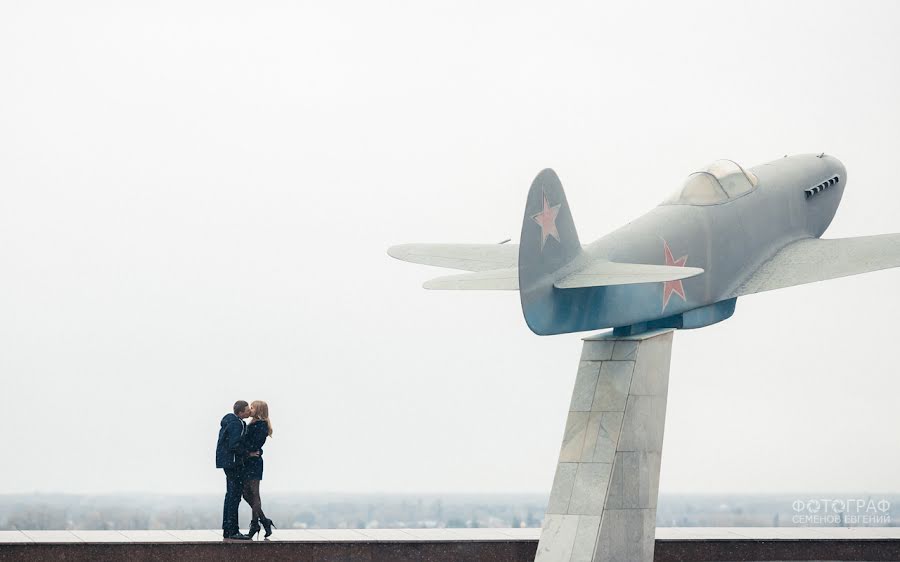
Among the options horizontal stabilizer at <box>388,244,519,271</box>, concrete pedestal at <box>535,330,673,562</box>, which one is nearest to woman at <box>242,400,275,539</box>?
horizontal stabilizer at <box>388,244,519,271</box>

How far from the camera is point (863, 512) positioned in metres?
19.8

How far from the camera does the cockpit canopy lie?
13703 mm

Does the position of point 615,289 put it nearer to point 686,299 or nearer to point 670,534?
point 686,299

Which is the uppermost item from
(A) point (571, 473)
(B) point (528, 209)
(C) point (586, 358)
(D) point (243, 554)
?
(B) point (528, 209)

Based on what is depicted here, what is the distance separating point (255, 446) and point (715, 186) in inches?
239

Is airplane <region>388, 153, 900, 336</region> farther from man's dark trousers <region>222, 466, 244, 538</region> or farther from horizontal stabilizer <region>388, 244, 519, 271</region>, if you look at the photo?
man's dark trousers <region>222, 466, 244, 538</region>

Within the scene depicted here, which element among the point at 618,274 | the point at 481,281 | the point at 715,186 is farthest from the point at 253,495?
the point at 715,186

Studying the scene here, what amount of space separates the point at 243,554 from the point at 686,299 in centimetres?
569

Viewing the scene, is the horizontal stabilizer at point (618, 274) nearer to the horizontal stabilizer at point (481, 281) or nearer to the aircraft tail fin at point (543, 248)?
the aircraft tail fin at point (543, 248)

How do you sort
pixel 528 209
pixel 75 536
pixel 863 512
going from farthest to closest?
pixel 863 512 → pixel 75 536 → pixel 528 209

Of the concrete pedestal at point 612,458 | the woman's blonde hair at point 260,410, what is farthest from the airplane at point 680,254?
the woman's blonde hair at point 260,410

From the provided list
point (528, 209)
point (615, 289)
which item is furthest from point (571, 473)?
point (528, 209)

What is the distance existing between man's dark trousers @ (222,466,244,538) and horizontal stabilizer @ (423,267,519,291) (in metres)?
3.84

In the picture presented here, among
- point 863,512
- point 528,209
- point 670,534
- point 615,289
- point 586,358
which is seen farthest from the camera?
point 863,512
